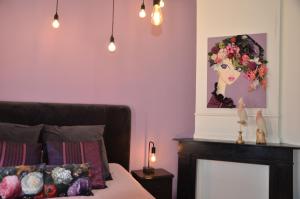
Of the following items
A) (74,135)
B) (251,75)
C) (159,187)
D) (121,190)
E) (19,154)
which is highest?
(251,75)

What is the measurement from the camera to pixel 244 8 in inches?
103

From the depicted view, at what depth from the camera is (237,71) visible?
8.54 ft

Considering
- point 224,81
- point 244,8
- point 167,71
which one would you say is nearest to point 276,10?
point 244,8

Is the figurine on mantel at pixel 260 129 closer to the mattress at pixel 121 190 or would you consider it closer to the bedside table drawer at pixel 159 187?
the bedside table drawer at pixel 159 187

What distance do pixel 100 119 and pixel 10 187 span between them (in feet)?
3.84

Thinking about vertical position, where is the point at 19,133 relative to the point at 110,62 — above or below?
below

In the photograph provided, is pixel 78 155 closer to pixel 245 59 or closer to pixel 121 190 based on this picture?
pixel 121 190

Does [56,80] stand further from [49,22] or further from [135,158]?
[135,158]

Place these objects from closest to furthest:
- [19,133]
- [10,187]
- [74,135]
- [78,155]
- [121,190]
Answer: [10,187] < [121,190] < [78,155] < [19,133] < [74,135]

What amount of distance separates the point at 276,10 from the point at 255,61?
51 cm

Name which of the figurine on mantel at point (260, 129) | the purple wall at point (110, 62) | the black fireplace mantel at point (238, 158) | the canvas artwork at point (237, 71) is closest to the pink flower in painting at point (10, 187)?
the purple wall at point (110, 62)

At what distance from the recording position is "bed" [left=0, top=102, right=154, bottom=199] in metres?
2.36

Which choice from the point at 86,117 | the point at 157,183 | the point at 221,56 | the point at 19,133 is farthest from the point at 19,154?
the point at 221,56

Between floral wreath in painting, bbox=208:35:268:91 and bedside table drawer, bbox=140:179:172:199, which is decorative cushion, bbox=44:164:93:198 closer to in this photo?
bedside table drawer, bbox=140:179:172:199
